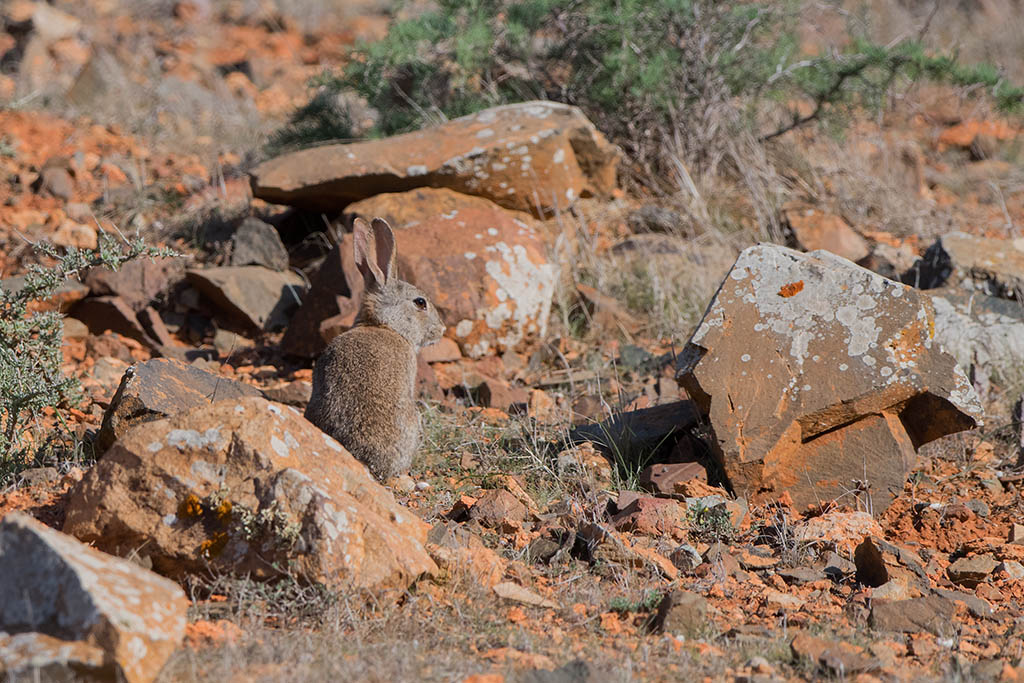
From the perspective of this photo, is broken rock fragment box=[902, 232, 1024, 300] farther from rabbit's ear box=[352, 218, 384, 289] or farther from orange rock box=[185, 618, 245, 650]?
orange rock box=[185, 618, 245, 650]

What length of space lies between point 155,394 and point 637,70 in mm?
5508

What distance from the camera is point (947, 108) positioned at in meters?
12.9

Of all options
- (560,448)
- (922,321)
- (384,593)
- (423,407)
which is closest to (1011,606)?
(922,321)

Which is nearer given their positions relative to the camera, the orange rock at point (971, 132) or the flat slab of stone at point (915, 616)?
the flat slab of stone at point (915, 616)

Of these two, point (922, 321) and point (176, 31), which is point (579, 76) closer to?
point (922, 321)

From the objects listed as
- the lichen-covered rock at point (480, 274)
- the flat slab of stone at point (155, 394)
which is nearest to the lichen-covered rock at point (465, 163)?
the lichen-covered rock at point (480, 274)

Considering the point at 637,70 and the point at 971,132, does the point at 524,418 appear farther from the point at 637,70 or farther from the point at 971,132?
the point at 971,132

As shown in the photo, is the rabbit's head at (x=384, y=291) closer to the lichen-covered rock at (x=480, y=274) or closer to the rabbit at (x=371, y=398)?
the rabbit at (x=371, y=398)

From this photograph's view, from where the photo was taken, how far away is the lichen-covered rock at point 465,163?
310 inches

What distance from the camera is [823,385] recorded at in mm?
4914

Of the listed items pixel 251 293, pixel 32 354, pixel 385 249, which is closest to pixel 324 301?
pixel 251 293

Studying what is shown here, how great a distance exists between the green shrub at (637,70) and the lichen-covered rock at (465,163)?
830 mm

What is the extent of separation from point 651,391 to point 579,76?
395cm

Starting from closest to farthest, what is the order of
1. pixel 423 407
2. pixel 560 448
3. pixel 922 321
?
1. pixel 922 321
2. pixel 560 448
3. pixel 423 407
